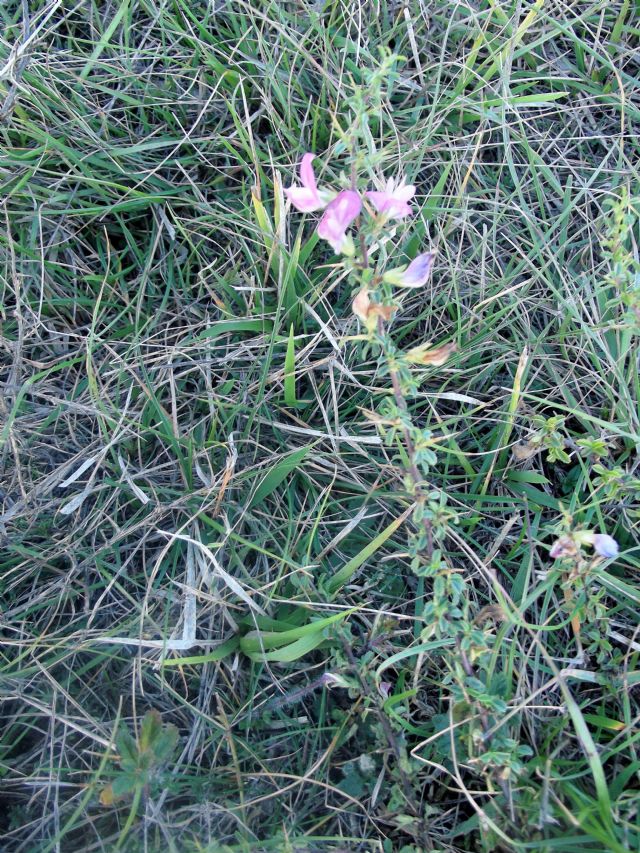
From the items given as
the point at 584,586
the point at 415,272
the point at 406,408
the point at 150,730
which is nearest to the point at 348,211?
the point at 415,272

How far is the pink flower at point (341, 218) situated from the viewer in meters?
1.22

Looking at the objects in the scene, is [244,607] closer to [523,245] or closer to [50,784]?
[50,784]

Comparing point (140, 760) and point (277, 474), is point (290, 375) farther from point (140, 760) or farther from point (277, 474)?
point (140, 760)

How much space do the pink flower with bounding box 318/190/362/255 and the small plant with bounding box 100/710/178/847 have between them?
43.0 inches

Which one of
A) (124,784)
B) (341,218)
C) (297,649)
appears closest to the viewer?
(341,218)

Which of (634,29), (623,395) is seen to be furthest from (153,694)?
(634,29)

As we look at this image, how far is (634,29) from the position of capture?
7.62ft

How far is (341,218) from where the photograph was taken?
1.23 m

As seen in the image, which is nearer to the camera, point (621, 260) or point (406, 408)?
point (406, 408)

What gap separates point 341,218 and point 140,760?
47.2 inches

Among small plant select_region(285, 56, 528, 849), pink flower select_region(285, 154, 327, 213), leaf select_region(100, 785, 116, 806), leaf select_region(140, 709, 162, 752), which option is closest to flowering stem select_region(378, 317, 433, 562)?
small plant select_region(285, 56, 528, 849)

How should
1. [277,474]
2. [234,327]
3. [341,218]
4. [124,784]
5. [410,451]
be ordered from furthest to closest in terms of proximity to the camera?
[234,327] < [277,474] < [124,784] < [410,451] < [341,218]

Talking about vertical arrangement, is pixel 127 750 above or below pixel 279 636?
below

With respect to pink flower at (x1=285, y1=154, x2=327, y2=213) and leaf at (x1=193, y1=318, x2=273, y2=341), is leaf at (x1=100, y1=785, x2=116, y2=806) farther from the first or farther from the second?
pink flower at (x1=285, y1=154, x2=327, y2=213)
